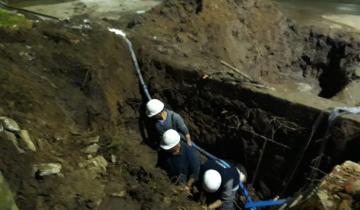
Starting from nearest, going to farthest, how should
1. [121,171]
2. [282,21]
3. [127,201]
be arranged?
[127,201] < [121,171] < [282,21]

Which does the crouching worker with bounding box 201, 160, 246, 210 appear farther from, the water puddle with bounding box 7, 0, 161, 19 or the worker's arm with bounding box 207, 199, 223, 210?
the water puddle with bounding box 7, 0, 161, 19

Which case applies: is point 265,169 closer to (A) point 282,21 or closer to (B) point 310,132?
(B) point 310,132

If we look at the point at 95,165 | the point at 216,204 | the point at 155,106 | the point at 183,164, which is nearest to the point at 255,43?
the point at 155,106

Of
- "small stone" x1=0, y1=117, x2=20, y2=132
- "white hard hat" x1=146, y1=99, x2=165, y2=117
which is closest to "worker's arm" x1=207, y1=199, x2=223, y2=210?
"white hard hat" x1=146, y1=99, x2=165, y2=117

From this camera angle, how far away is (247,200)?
6.40 m

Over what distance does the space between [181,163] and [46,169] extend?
2002 mm

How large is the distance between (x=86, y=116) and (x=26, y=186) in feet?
6.65

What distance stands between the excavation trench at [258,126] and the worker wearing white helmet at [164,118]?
36cm

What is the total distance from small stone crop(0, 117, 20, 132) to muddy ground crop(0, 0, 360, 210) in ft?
0.50

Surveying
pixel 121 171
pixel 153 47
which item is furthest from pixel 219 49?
pixel 121 171

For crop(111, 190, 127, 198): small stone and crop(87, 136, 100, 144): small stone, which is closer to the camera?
crop(111, 190, 127, 198): small stone

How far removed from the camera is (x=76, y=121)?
21.5 ft

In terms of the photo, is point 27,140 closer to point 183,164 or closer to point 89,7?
point 183,164

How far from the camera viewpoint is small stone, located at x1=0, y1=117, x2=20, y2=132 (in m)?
5.44
